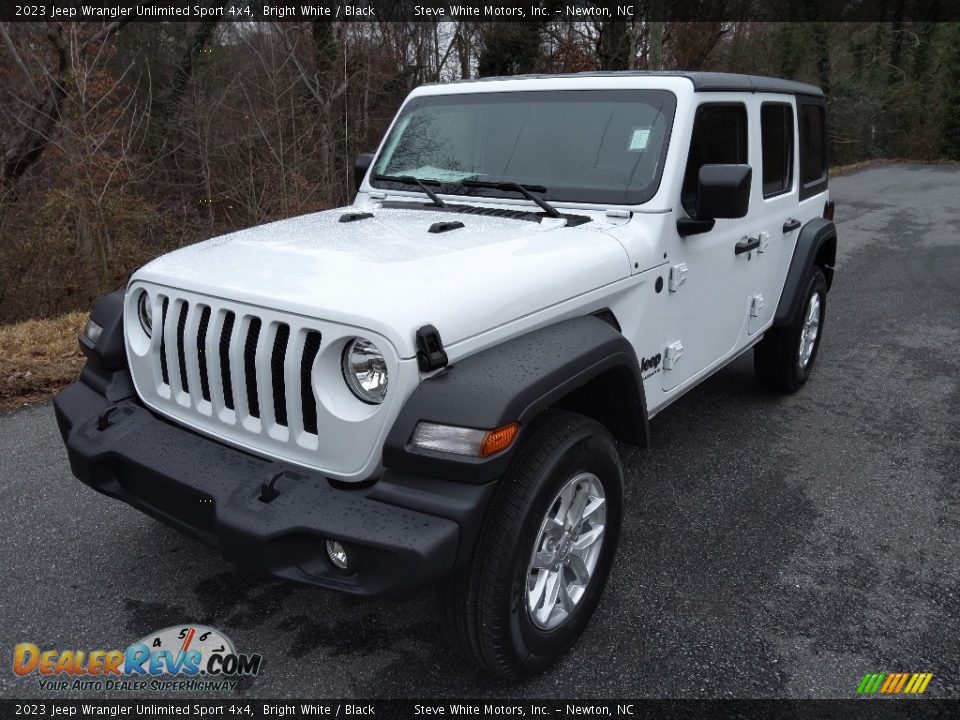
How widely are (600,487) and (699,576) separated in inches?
33.1

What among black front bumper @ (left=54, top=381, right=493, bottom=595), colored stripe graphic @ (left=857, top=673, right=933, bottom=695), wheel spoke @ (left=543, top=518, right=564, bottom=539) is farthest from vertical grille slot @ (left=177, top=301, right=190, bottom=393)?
colored stripe graphic @ (left=857, top=673, right=933, bottom=695)

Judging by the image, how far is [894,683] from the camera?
8.51 feet

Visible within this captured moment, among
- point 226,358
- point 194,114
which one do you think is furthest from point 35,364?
point 194,114

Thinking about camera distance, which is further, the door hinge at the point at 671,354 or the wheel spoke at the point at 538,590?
the door hinge at the point at 671,354

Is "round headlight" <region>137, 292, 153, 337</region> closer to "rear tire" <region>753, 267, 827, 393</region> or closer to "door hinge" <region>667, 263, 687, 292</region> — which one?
"door hinge" <region>667, 263, 687, 292</region>

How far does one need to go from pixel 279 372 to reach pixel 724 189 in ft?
6.14

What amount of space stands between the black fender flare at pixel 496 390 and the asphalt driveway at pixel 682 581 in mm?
851

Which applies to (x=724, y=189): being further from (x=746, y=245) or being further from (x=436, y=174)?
(x=436, y=174)

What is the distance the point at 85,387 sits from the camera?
293 cm

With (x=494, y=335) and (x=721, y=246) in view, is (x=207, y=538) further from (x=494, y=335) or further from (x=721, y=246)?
(x=721, y=246)

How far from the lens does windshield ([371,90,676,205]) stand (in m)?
3.33

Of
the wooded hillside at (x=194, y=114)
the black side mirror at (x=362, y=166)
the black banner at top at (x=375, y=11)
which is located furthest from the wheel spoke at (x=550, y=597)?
the black banner at top at (x=375, y=11)

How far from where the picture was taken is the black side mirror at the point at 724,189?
3047 mm

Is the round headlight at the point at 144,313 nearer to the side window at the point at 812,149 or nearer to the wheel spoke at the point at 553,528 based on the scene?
the wheel spoke at the point at 553,528
